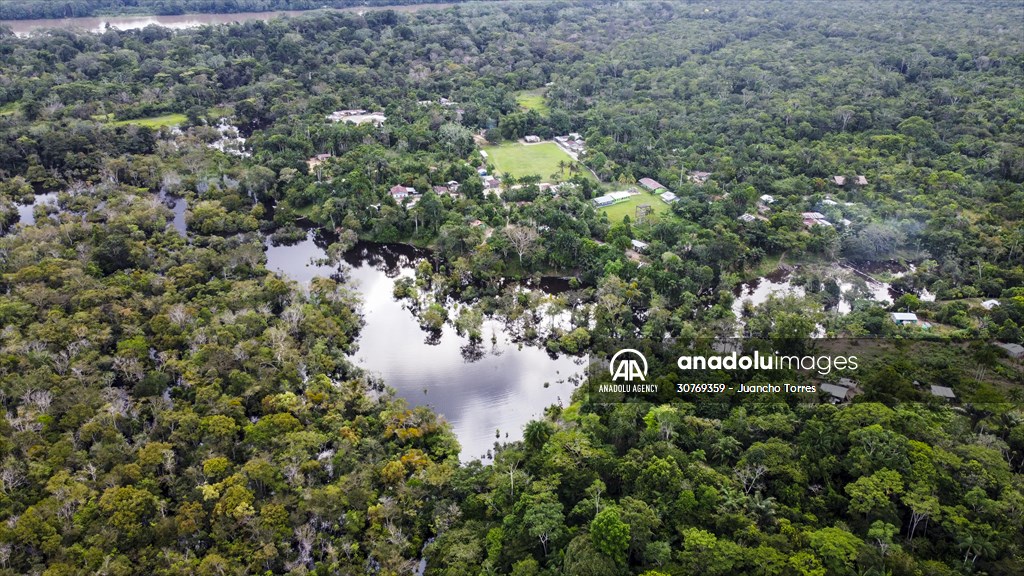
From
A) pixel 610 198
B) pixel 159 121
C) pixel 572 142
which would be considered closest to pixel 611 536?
pixel 610 198

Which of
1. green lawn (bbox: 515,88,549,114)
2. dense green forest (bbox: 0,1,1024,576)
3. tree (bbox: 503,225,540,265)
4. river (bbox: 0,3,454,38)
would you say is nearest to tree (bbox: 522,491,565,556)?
→ dense green forest (bbox: 0,1,1024,576)

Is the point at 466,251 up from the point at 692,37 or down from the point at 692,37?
down

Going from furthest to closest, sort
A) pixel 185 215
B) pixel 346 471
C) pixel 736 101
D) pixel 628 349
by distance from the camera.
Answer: pixel 736 101, pixel 185 215, pixel 628 349, pixel 346 471

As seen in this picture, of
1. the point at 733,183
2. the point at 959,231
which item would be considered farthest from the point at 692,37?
the point at 959,231

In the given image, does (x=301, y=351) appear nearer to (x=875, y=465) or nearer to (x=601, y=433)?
(x=601, y=433)

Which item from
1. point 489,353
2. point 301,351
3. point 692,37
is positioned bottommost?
point 489,353

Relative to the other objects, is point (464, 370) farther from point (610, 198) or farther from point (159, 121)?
point (159, 121)
